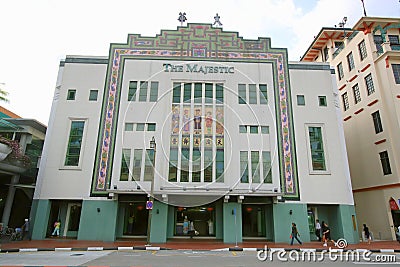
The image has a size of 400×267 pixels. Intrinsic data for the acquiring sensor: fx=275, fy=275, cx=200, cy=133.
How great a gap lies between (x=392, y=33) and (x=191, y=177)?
23.0m

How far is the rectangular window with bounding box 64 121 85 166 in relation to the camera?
2066 cm

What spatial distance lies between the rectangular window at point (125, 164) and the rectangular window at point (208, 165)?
223 inches

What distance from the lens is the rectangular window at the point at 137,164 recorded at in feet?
65.3

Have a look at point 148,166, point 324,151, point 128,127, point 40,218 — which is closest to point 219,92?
point 128,127

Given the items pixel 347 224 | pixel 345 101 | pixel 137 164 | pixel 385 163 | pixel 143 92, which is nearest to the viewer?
pixel 347 224

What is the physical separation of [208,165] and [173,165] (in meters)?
2.57

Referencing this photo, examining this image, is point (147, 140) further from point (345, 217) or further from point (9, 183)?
point (345, 217)

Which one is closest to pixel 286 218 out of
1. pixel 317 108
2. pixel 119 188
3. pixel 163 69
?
pixel 317 108

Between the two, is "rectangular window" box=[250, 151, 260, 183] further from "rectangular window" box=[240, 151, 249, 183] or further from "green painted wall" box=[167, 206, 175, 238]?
"green painted wall" box=[167, 206, 175, 238]

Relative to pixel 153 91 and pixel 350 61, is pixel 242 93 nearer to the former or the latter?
pixel 153 91

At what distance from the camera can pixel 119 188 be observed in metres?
19.8

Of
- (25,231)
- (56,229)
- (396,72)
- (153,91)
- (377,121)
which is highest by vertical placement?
(396,72)

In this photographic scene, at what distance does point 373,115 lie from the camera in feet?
79.6

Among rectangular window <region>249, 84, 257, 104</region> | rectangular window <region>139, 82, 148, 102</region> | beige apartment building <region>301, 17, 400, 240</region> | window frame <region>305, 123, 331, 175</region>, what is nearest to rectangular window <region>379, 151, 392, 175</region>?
beige apartment building <region>301, 17, 400, 240</region>
